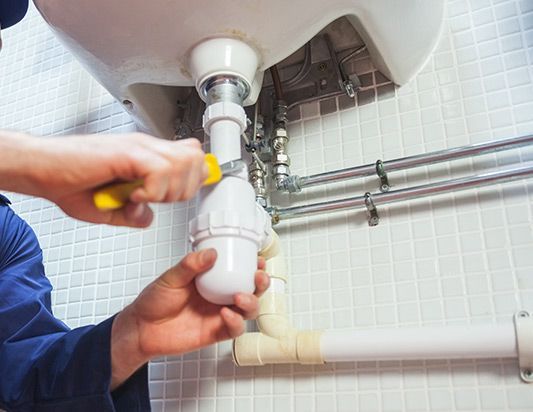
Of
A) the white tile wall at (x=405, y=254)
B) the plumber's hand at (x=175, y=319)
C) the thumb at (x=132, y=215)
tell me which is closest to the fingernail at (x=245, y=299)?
the plumber's hand at (x=175, y=319)

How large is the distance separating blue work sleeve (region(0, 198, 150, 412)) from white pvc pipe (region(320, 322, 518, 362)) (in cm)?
25

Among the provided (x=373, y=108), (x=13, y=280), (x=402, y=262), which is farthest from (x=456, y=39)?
(x=13, y=280)

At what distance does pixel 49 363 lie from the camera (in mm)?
722

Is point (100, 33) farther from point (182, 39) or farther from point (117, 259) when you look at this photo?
point (117, 259)

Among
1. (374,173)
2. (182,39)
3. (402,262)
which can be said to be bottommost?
(402,262)

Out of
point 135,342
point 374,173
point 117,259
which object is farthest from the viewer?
point 117,259

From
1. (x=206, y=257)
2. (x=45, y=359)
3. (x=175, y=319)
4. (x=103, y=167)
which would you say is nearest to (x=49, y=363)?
(x=45, y=359)

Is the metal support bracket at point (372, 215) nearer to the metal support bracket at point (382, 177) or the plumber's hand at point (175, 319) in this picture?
the metal support bracket at point (382, 177)

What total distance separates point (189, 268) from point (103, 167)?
0.60ft

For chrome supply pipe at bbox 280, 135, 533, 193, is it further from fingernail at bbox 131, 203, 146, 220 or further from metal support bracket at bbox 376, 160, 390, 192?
fingernail at bbox 131, 203, 146, 220

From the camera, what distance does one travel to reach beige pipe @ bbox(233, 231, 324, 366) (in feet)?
2.30

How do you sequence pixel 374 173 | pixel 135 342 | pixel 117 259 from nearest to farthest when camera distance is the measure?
pixel 135 342 < pixel 374 173 < pixel 117 259

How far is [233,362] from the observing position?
0.78m

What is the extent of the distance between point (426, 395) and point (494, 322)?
0.40 feet
